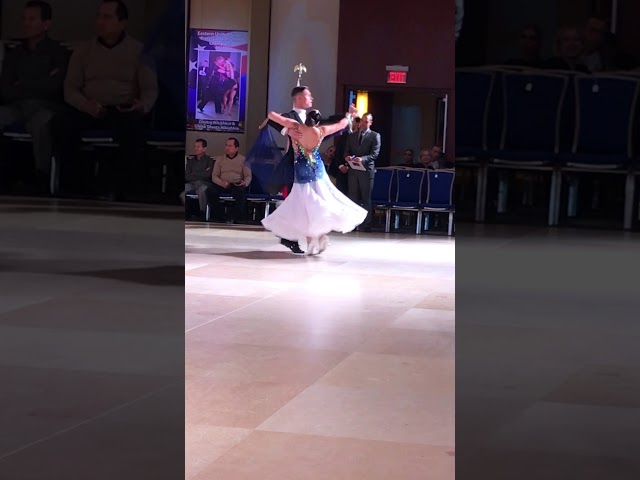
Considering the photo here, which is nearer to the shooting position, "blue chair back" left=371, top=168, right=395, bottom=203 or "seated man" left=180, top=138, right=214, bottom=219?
"blue chair back" left=371, top=168, right=395, bottom=203

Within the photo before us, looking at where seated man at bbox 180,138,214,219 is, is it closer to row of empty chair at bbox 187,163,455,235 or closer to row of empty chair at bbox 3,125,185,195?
row of empty chair at bbox 187,163,455,235

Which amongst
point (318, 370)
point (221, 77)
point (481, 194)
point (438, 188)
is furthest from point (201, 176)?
point (481, 194)

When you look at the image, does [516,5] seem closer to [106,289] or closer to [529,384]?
[529,384]

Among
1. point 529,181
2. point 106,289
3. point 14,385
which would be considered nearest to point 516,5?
point 529,181

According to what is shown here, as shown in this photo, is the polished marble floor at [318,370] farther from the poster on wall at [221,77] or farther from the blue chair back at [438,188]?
the poster on wall at [221,77]

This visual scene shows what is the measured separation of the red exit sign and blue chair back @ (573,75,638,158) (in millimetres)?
15010

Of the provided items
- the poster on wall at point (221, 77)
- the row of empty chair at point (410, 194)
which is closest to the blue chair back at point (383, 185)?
the row of empty chair at point (410, 194)

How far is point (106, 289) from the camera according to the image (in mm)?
2428

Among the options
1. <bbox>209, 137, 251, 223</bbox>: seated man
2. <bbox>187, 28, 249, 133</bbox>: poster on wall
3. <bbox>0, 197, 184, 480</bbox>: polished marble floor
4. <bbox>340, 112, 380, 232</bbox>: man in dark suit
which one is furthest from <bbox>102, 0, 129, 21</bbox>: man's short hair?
<bbox>187, 28, 249, 133</bbox>: poster on wall

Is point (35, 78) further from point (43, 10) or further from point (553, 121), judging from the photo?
point (553, 121)

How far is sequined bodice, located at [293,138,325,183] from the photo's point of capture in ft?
35.1

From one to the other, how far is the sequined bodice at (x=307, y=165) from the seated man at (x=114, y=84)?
841 centimetres

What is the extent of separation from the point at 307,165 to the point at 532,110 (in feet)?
28.5

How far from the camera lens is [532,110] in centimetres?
205
